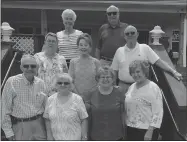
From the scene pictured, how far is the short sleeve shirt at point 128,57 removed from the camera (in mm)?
4277

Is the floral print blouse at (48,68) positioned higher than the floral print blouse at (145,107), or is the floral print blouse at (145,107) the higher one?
the floral print blouse at (48,68)

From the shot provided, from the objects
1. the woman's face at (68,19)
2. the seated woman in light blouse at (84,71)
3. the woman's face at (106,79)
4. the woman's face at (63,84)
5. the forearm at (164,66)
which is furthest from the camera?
the woman's face at (68,19)

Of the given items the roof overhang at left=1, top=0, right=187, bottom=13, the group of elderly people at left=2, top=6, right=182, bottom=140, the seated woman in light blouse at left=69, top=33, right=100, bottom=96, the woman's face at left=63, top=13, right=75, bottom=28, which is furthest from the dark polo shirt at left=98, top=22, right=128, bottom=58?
the roof overhang at left=1, top=0, right=187, bottom=13

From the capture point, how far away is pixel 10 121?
3.57m

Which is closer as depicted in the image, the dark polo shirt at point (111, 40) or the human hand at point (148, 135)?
the human hand at point (148, 135)

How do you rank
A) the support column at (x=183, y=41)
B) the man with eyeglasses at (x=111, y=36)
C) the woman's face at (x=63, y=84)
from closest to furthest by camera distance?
the woman's face at (x=63, y=84) < the man with eyeglasses at (x=111, y=36) < the support column at (x=183, y=41)

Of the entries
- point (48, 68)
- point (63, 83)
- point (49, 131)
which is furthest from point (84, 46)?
point (49, 131)

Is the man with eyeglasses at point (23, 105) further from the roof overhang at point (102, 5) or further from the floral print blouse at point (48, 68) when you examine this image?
the roof overhang at point (102, 5)

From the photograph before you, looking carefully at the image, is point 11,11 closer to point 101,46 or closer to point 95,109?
point 101,46

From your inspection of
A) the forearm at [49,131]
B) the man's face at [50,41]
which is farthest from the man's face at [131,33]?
the forearm at [49,131]

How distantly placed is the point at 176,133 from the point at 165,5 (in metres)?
9.22

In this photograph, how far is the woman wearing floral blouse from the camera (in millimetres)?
4078

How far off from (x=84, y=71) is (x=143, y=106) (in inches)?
35.3

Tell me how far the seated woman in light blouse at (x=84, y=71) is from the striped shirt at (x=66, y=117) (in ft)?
1.54
